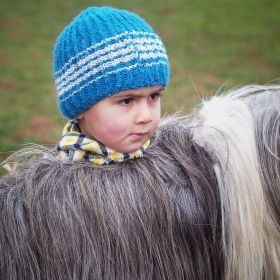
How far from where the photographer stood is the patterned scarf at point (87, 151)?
1.62 meters

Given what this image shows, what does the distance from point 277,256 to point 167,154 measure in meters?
0.56

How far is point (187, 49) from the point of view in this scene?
7.88 metres

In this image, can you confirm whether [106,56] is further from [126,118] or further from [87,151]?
[87,151]

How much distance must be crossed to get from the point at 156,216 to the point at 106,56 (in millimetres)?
613

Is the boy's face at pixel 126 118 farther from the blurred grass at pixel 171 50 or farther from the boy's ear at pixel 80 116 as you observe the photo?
the blurred grass at pixel 171 50

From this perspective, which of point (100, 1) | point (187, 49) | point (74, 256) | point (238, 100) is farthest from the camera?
point (100, 1)

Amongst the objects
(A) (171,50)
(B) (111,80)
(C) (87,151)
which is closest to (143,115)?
(B) (111,80)

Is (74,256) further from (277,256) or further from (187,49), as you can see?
(187,49)

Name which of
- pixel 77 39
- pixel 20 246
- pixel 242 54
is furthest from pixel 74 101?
pixel 242 54

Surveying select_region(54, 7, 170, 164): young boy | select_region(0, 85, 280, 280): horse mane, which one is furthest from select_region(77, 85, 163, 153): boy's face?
select_region(0, 85, 280, 280): horse mane

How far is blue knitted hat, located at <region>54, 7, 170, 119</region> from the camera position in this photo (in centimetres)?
150

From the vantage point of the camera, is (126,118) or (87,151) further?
(87,151)

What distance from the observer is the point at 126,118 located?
1522 millimetres

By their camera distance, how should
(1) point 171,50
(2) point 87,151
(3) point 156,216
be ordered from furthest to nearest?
(1) point 171,50 < (2) point 87,151 < (3) point 156,216
